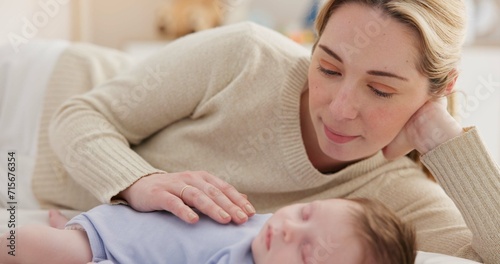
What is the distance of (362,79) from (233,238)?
395 millimetres

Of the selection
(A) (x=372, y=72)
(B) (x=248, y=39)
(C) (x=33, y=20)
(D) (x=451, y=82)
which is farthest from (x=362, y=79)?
(C) (x=33, y=20)

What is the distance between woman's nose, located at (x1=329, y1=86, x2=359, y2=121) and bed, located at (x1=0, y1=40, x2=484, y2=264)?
82 centimetres

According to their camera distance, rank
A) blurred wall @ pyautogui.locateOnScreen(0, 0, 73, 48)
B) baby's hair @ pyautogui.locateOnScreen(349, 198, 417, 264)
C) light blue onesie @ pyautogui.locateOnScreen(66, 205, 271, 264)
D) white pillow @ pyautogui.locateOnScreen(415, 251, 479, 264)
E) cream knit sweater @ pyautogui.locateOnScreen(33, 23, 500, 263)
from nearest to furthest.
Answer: baby's hair @ pyautogui.locateOnScreen(349, 198, 417, 264)
light blue onesie @ pyautogui.locateOnScreen(66, 205, 271, 264)
white pillow @ pyautogui.locateOnScreen(415, 251, 479, 264)
cream knit sweater @ pyautogui.locateOnScreen(33, 23, 500, 263)
blurred wall @ pyautogui.locateOnScreen(0, 0, 73, 48)

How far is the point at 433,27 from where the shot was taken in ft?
4.02

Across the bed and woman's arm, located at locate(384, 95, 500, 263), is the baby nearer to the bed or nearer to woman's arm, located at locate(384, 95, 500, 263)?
woman's arm, located at locate(384, 95, 500, 263)

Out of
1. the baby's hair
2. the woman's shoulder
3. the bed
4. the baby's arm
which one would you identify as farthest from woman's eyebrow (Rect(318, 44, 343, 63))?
the bed

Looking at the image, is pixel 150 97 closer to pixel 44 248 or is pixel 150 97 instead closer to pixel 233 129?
pixel 233 129

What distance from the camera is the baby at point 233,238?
0.93m

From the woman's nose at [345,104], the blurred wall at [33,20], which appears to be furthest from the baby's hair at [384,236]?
the blurred wall at [33,20]

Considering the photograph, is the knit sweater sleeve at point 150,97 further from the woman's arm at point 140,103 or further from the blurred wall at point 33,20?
the blurred wall at point 33,20

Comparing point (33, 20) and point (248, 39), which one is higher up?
point (248, 39)

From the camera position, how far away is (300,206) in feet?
3.38

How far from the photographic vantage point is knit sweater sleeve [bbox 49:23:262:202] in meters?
1.42

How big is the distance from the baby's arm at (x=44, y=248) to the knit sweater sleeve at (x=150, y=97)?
0.33 meters
